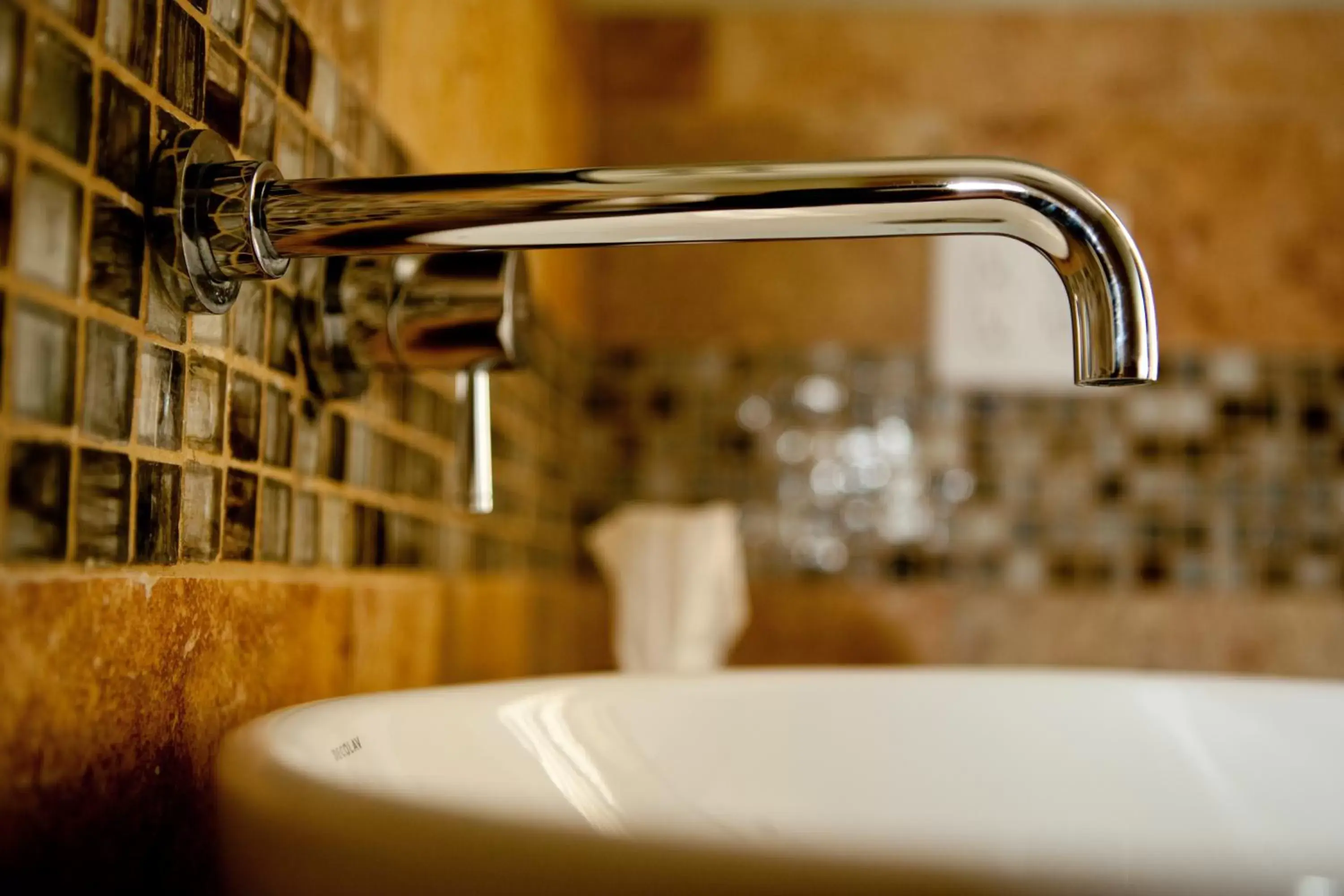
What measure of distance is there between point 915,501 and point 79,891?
139cm

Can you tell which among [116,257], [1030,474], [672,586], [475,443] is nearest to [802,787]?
[475,443]

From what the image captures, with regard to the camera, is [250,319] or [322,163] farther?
[322,163]

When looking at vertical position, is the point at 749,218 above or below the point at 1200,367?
below

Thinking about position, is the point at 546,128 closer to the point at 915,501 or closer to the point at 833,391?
the point at 833,391

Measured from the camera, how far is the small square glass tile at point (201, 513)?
54 centimetres

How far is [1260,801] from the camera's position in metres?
→ 0.79

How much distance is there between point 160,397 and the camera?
52 cm

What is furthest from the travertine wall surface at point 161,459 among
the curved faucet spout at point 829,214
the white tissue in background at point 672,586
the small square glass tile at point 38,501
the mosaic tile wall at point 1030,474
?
the mosaic tile wall at point 1030,474

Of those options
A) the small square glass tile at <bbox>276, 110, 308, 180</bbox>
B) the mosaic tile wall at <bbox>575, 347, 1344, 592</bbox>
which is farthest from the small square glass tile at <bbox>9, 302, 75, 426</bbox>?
the mosaic tile wall at <bbox>575, 347, 1344, 592</bbox>

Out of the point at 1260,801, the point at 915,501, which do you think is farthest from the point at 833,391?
the point at 1260,801

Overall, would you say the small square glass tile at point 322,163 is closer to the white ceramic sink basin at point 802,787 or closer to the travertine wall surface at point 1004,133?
the white ceramic sink basin at point 802,787

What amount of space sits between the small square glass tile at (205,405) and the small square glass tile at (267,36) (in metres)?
0.16

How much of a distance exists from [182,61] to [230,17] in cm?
7

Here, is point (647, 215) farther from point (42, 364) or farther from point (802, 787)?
point (802, 787)
